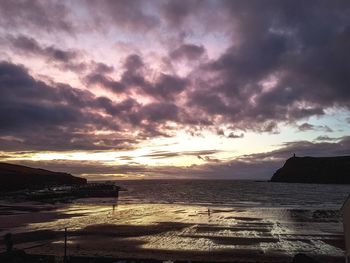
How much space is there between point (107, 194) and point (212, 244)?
92.3 meters

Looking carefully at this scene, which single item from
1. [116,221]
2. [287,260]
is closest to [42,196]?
[116,221]

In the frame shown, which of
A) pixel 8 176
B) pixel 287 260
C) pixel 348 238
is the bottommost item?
pixel 287 260

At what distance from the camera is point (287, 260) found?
2978cm

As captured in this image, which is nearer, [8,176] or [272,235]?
[272,235]

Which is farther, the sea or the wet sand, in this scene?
the wet sand

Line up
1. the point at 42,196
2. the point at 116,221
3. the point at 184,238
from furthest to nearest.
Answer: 1. the point at 42,196
2. the point at 116,221
3. the point at 184,238

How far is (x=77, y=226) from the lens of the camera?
4888 cm

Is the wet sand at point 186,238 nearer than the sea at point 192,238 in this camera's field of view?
No

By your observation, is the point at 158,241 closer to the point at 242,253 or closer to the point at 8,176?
the point at 242,253

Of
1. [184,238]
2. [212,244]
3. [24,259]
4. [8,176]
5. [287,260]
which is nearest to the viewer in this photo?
[24,259]

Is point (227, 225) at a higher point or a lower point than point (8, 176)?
lower

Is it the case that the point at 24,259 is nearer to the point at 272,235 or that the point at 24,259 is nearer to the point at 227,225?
the point at 272,235

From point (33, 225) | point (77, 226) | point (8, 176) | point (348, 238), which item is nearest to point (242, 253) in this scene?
point (348, 238)

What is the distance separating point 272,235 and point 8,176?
5594 inches
